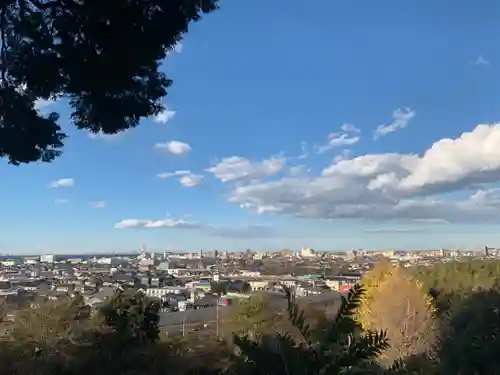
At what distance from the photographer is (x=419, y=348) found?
17891mm

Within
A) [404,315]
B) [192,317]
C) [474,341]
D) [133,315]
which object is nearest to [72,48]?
[133,315]

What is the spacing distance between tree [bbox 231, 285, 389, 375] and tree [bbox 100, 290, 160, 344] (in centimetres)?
1055

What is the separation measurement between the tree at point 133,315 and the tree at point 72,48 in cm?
847

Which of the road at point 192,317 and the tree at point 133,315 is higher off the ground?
the tree at point 133,315

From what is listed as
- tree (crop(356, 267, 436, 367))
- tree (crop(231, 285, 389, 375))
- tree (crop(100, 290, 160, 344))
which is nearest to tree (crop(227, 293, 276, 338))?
tree (crop(356, 267, 436, 367))

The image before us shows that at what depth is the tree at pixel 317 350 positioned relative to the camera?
75.0 inches

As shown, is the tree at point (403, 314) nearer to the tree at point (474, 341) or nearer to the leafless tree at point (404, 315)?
the leafless tree at point (404, 315)

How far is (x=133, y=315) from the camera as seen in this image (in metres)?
12.7

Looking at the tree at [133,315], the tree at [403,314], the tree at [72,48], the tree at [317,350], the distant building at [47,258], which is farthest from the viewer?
the distant building at [47,258]

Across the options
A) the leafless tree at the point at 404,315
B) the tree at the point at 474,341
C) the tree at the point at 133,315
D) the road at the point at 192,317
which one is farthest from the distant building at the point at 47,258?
the tree at the point at 474,341

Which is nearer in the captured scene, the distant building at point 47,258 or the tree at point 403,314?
the tree at point 403,314

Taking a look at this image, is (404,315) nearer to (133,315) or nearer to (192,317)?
(192,317)

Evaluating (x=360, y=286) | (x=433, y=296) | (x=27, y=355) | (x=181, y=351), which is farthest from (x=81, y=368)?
(x=433, y=296)

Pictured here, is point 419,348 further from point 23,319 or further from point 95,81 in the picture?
point 95,81
